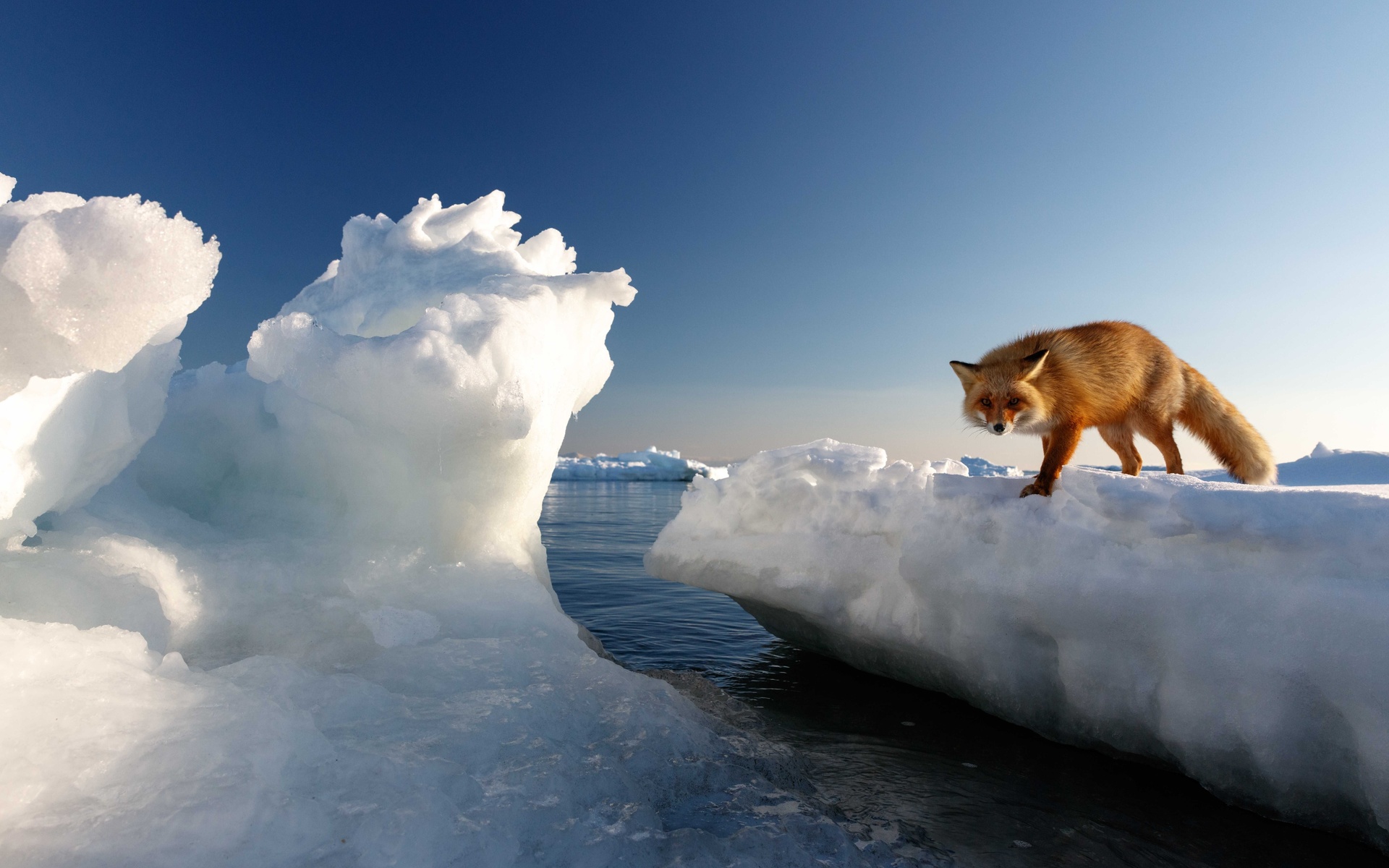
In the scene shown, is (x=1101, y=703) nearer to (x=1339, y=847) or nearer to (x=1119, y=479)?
(x=1339, y=847)

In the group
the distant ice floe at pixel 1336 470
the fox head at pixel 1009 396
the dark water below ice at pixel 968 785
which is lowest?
the dark water below ice at pixel 968 785

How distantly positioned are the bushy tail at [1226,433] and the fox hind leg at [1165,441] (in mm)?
166

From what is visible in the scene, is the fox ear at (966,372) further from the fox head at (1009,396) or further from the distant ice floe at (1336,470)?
the distant ice floe at (1336,470)

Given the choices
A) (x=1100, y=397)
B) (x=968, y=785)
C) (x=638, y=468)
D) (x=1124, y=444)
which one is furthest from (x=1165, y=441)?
(x=638, y=468)

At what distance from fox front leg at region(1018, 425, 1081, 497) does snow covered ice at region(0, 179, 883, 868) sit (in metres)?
2.29

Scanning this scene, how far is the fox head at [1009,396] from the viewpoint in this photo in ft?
12.1

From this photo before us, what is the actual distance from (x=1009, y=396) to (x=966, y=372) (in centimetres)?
35

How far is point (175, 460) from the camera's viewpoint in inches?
195

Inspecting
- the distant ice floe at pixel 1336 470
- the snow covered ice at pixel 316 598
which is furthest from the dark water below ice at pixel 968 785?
the distant ice floe at pixel 1336 470

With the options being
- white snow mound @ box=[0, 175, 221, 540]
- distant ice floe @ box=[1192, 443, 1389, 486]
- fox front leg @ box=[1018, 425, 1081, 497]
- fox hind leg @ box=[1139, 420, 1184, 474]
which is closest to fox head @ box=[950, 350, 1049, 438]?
fox front leg @ box=[1018, 425, 1081, 497]

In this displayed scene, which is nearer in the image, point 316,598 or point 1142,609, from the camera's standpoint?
point 1142,609

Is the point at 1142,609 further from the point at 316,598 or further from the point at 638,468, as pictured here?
the point at 638,468

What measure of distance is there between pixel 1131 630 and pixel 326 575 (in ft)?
15.6

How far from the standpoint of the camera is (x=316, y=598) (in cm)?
407
